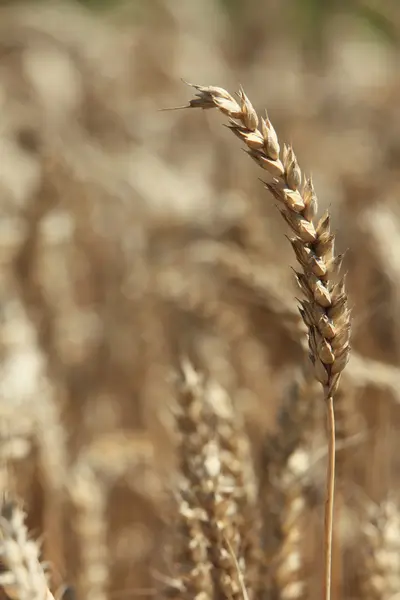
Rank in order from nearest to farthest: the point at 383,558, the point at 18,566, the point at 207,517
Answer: the point at 18,566 → the point at 207,517 → the point at 383,558

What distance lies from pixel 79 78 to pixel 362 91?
3.81ft

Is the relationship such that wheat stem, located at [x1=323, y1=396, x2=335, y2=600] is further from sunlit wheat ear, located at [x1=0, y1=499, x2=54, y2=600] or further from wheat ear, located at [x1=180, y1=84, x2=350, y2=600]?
sunlit wheat ear, located at [x1=0, y1=499, x2=54, y2=600]

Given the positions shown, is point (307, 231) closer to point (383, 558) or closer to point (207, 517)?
point (207, 517)

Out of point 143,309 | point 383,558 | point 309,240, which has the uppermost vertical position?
point 309,240

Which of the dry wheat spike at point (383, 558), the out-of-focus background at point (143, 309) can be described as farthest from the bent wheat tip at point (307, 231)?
the dry wheat spike at point (383, 558)

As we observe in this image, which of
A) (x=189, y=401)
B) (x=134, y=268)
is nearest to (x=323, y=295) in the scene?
(x=189, y=401)

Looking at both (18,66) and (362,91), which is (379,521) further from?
(18,66)

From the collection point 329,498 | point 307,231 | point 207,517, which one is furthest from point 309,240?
point 207,517

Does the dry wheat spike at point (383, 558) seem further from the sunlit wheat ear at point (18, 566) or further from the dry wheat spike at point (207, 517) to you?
the sunlit wheat ear at point (18, 566)

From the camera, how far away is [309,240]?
0.55 meters

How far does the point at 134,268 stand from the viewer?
179 centimetres

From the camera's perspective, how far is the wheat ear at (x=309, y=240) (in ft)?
1.76

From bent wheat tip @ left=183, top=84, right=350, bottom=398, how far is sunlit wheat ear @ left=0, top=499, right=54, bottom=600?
0.67 ft

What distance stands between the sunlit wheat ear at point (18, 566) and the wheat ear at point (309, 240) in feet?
0.59
